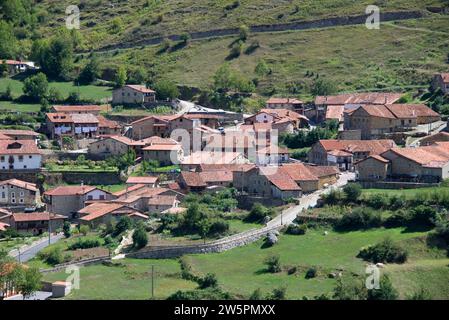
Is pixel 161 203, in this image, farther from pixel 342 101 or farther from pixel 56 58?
pixel 56 58

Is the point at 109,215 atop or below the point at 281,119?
below

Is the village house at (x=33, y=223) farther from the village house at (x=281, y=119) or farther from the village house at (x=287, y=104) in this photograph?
the village house at (x=287, y=104)

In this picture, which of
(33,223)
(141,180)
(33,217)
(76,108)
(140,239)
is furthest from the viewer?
(76,108)

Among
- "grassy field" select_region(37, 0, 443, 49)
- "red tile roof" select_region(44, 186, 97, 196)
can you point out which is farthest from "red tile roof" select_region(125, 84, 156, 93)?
"red tile roof" select_region(44, 186, 97, 196)

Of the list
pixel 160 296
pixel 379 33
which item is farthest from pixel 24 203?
pixel 379 33

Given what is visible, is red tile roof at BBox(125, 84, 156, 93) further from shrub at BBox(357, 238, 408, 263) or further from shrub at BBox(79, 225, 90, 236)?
shrub at BBox(357, 238, 408, 263)

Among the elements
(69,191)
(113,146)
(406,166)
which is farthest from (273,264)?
(113,146)

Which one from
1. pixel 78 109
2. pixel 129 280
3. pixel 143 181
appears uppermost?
pixel 78 109
